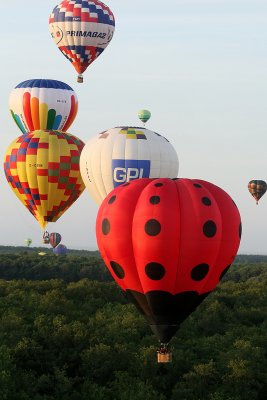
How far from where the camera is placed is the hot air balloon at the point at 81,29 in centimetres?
6253

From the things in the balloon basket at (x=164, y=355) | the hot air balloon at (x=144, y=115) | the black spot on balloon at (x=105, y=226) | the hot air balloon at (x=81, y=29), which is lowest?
the balloon basket at (x=164, y=355)

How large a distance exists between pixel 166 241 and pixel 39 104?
104 ft

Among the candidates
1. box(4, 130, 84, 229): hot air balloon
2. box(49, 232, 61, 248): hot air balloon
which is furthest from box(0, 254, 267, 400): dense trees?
box(49, 232, 61, 248): hot air balloon

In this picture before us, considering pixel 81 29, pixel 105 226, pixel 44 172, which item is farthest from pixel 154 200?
pixel 81 29

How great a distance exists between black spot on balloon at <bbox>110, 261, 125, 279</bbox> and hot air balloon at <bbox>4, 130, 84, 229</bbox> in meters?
23.5

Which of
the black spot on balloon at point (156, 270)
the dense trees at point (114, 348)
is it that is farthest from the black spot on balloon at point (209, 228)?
the dense trees at point (114, 348)

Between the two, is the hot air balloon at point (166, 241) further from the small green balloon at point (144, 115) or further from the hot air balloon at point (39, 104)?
the small green balloon at point (144, 115)

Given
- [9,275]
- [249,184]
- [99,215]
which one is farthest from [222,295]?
[9,275]

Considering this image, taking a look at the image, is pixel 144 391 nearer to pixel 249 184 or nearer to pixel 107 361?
pixel 107 361

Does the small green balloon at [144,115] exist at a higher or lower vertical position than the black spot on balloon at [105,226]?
higher

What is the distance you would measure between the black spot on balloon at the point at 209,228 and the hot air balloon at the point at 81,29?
2994 centimetres

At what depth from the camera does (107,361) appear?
2212 inches

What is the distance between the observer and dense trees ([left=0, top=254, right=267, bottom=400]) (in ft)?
175

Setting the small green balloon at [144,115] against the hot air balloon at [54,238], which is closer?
the small green balloon at [144,115]
